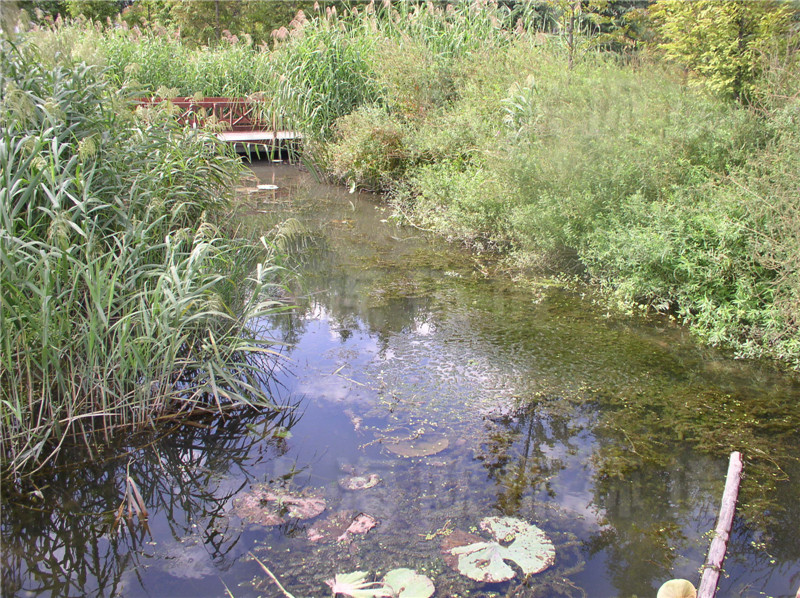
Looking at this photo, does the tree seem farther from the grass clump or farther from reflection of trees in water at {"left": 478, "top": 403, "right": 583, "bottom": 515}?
the grass clump

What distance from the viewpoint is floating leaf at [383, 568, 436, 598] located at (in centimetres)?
271

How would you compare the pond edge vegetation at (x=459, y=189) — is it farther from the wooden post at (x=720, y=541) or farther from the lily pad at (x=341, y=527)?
the wooden post at (x=720, y=541)

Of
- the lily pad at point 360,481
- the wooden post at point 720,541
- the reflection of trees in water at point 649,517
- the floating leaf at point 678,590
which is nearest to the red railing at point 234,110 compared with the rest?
the lily pad at point 360,481

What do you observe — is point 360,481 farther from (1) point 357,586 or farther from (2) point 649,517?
(2) point 649,517

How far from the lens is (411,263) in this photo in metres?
7.81

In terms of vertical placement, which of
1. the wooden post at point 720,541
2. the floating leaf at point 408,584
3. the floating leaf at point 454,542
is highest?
the wooden post at point 720,541

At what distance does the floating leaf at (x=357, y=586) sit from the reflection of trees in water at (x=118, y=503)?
0.60m

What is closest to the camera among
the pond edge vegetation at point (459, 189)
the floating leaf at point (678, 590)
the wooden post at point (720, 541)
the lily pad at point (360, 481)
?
the floating leaf at point (678, 590)

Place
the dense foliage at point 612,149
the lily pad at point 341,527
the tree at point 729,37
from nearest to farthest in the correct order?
the lily pad at point 341,527 → the dense foliage at point 612,149 → the tree at point 729,37

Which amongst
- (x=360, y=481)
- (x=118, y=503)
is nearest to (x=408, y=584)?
(x=360, y=481)

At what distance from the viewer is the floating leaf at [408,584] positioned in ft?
8.90

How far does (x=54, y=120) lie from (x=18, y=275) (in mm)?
1130

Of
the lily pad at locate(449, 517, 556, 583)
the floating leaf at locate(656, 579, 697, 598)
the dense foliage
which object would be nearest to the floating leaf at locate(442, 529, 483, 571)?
the lily pad at locate(449, 517, 556, 583)

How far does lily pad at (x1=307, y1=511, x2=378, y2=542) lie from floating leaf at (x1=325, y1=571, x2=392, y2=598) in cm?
27
